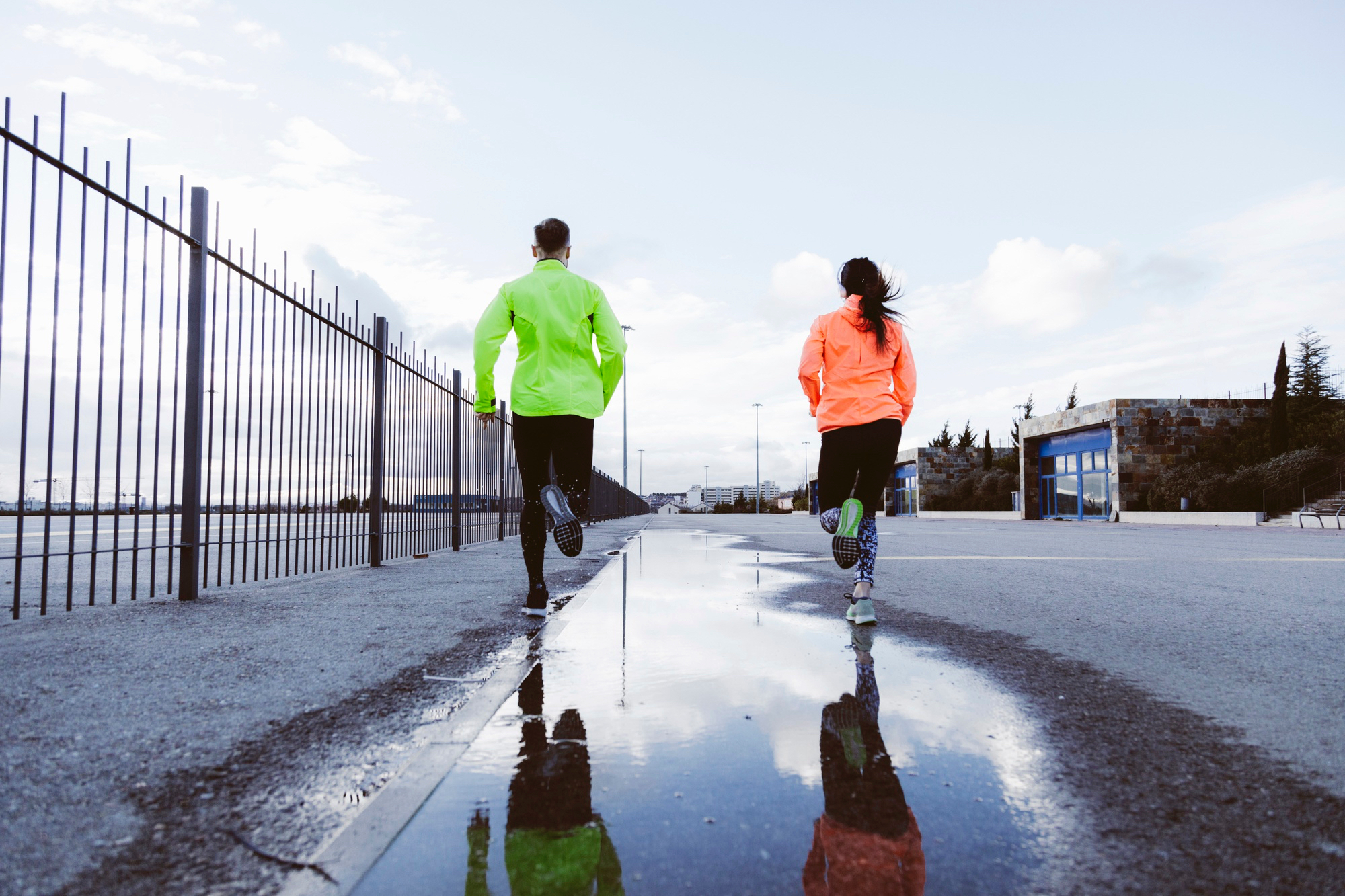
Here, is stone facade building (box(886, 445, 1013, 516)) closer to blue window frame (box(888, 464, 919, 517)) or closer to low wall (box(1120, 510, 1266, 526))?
blue window frame (box(888, 464, 919, 517))

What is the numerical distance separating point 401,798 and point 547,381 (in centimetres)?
280

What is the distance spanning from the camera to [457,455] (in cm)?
1023

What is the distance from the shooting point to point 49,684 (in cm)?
269

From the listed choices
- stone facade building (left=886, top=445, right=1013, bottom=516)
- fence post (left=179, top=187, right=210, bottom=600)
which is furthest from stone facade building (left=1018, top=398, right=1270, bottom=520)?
fence post (left=179, top=187, right=210, bottom=600)

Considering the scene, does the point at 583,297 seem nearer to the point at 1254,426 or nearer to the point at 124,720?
the point at 124,720

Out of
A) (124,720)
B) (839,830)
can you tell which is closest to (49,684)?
(124,720)

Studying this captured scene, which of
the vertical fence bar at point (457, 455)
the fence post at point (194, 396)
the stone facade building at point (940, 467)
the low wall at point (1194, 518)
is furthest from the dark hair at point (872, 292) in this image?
the stone facade building at point (940, 467)

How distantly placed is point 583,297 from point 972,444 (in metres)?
61.1

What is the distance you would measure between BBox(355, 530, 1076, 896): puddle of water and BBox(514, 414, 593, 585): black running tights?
3.93 ft

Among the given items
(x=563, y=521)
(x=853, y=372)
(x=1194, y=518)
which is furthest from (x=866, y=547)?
(x=1194, y=518)

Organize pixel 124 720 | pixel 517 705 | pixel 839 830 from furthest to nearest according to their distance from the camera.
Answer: pixel 517 705
pixel 124 720
pixel 839 830

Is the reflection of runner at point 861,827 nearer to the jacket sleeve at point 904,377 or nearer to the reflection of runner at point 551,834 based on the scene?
the reflection of runner at point 551,834

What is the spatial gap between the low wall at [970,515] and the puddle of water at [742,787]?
4376 centimetres

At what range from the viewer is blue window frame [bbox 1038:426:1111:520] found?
36844 millimetres
